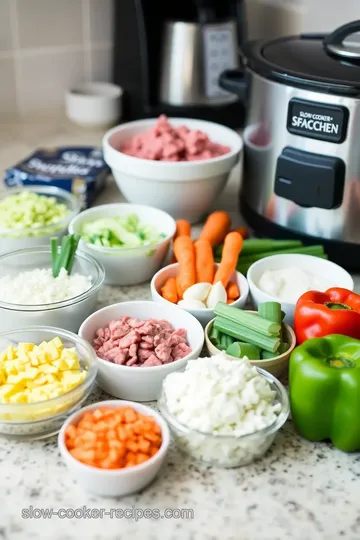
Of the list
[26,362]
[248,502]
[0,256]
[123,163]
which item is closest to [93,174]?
[123,163]

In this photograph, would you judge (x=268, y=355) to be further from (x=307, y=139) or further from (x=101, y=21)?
(x=101, y=21)

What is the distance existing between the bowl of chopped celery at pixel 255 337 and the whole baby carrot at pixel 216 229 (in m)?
0.31

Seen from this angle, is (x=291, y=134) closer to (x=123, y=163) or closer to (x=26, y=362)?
(x=123, y=163)

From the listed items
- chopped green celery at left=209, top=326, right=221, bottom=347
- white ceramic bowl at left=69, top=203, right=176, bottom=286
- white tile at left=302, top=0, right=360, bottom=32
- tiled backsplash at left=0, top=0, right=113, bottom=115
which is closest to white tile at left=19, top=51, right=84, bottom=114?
tiled backsplash at left=0, top=0, right=113, bottom=115

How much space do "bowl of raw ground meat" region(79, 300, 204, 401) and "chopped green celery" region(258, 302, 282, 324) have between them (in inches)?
3.6

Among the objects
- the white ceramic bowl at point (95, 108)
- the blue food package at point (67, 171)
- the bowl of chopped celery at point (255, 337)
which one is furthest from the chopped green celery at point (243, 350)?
the white ceramic bowl at point (95, 108)

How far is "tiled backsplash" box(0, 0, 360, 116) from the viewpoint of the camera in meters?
1.91

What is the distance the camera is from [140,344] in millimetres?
1031

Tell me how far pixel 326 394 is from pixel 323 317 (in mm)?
145

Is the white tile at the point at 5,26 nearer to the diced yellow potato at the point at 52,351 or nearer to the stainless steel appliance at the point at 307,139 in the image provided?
the stainless steel appliance at the point at 307,139

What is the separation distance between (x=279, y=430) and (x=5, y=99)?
1348mm

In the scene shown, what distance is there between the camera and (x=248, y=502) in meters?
0.86

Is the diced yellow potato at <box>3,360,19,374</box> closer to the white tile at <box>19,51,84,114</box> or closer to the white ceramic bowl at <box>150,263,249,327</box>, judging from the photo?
the white ceramic bowl at <box>150,263,249,327</box>

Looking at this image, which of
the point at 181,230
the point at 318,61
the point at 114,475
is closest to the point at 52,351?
the point at 114,475
